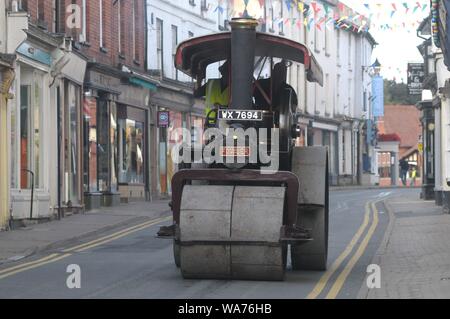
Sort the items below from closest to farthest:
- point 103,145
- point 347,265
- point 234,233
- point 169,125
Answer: point 234,233, point 347,265, point 103,145, point 169,125

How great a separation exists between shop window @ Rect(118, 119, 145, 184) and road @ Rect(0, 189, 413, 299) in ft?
44.6

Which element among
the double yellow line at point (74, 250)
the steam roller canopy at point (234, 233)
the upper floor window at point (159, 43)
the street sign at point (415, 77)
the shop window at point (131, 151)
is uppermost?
the upper floor window at point (159, 43)

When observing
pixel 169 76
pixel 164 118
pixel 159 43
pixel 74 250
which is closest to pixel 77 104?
pixel 164 118

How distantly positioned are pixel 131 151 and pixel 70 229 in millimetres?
13566

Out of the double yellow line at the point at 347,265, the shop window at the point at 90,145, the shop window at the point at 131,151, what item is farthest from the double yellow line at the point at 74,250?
the shop window at the point at 131,151

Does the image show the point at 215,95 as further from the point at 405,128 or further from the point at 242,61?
the point at 405,128

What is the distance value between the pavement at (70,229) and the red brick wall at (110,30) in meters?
4.98

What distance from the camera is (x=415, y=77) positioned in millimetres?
45219

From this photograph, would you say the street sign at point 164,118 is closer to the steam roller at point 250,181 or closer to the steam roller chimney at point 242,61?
the steam roller at point 250,181

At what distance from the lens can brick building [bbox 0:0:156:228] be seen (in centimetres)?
2633

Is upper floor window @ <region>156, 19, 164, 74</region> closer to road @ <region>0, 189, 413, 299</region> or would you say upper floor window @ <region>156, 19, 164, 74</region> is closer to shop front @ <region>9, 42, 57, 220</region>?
shop front @ <region>9, 42, 57, 220</region>

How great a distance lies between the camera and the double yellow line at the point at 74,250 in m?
16.7

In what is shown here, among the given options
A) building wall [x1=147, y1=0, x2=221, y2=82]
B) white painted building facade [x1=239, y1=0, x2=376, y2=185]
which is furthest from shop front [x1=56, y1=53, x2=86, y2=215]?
white painted building facade [x1=239, y1=0, x2=376, y2=185]

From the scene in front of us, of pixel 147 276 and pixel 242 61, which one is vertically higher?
pixel 242 61
